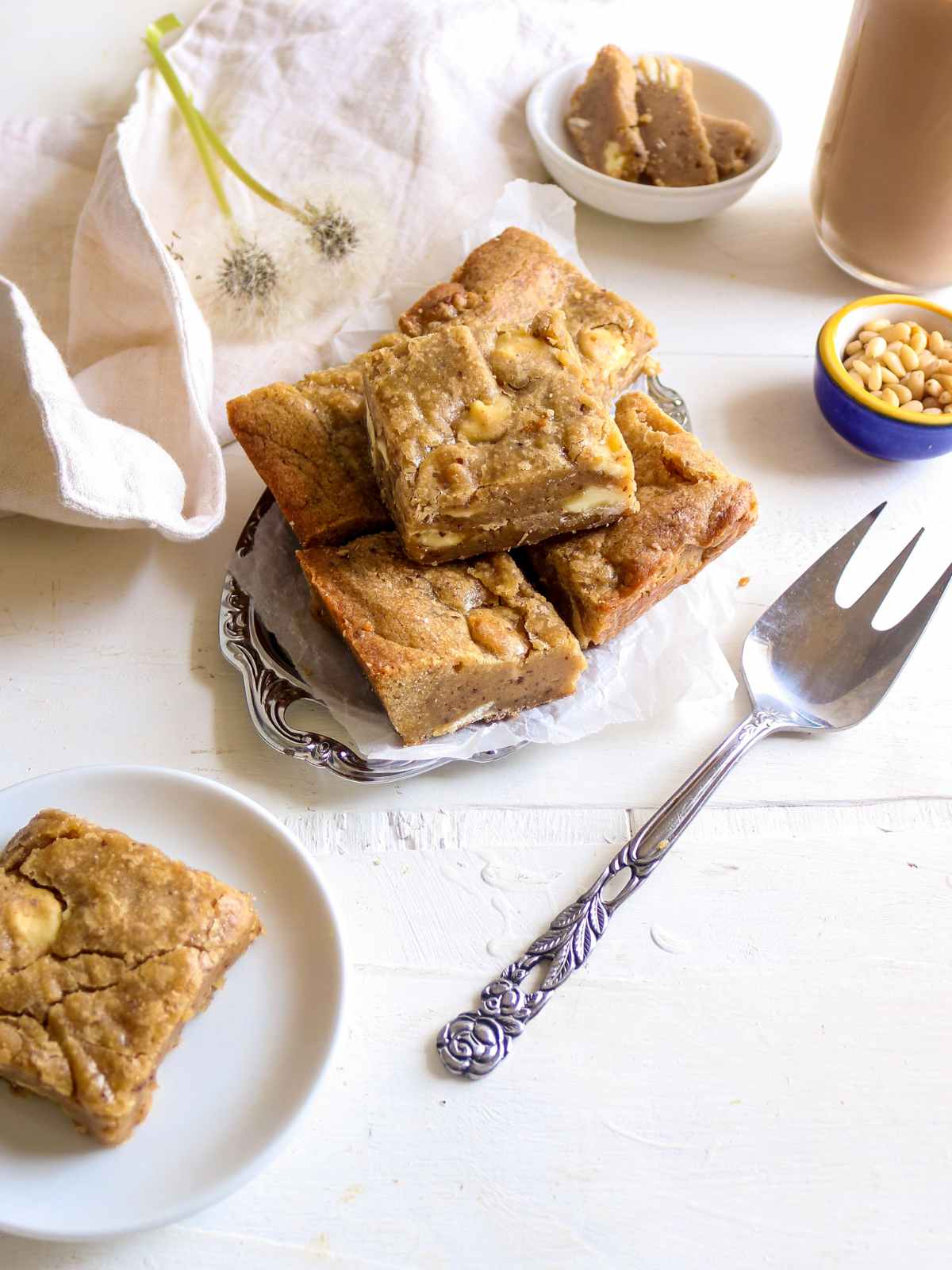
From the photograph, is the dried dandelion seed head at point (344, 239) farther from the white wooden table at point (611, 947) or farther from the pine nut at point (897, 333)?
the pine nut at point (897, 333)

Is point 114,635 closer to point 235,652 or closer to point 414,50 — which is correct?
point 235,652

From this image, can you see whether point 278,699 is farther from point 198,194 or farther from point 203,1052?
point 198,194

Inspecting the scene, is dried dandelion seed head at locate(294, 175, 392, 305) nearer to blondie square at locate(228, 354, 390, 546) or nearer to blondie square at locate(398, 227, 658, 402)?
blondie square at locate(398, 227, 658, 402)

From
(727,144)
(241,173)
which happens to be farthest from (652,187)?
(241,173)

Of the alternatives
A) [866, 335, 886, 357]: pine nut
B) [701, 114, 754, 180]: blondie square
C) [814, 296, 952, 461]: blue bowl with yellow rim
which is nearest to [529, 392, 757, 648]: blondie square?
[814, 296, 952, 461]: blue bowl with yellow rim

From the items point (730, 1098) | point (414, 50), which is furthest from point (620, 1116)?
point (414, 50)
